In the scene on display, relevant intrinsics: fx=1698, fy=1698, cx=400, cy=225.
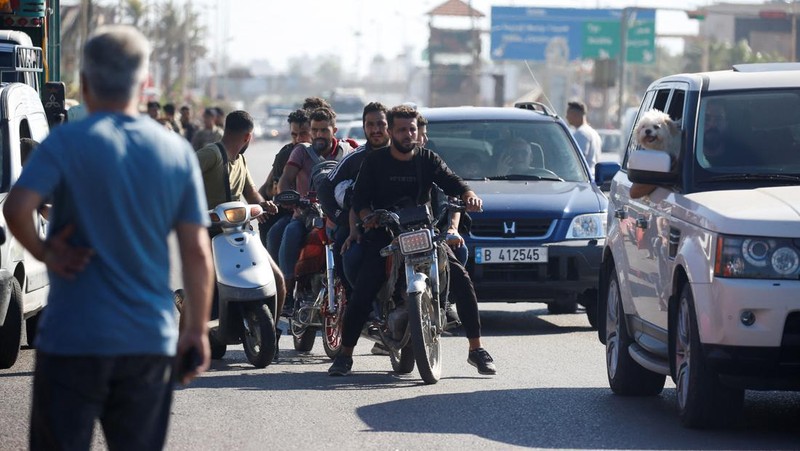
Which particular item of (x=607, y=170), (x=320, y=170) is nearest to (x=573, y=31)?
(x=320, y=170)

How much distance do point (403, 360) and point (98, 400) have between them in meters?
5.88

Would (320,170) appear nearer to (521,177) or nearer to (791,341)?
(521,177)

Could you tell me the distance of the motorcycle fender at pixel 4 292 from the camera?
10.2 metres

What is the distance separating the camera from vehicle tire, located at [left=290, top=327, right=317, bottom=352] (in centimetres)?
1180

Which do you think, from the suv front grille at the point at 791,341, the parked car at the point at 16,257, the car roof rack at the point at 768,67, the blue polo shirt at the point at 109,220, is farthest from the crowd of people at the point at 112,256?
the car roof rack at the point at 768,67

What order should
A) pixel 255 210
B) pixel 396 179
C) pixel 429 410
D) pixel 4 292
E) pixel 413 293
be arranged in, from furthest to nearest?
pixel 255 210, pixel 396 179, pixel 4 292, pixel 413 293, pixel 429 410

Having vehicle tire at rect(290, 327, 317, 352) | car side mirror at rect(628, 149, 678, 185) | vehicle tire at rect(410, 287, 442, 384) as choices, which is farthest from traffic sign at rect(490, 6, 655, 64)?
car side mirror at rect(628, 149, 678, 185)

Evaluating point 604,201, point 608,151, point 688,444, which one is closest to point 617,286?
point 688,444

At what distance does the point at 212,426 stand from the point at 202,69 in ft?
605

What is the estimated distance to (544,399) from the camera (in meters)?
9.57

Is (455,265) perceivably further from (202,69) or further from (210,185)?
(202,69)

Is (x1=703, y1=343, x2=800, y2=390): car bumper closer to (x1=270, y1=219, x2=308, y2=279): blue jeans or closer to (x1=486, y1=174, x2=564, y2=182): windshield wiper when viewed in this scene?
(x1=270, y1=219, x2=308, y2=279): blue jeans

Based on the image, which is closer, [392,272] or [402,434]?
[402,434]

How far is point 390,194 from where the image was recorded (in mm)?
10383
